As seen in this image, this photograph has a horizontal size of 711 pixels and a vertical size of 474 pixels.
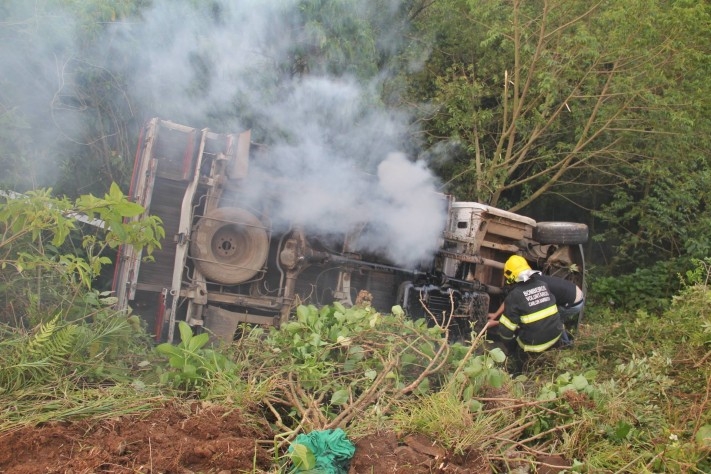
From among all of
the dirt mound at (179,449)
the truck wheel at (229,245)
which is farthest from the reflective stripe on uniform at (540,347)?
the dirt mound at (179,449)

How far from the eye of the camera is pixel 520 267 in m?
6.32

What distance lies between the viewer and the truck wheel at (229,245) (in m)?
6.15

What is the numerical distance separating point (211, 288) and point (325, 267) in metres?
1.26

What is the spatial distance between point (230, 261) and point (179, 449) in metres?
3.50

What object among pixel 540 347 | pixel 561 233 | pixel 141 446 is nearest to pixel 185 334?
pixel 141 446

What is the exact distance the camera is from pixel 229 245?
6336 millimetres

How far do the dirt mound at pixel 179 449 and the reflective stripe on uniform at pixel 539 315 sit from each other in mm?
2871

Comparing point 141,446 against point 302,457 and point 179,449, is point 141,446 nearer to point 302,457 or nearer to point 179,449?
point 179,449

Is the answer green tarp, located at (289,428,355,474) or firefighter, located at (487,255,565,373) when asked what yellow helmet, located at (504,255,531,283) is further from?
green tarp, located at (289,428,355,474)

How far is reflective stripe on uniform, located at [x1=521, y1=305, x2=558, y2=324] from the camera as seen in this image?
231 inches

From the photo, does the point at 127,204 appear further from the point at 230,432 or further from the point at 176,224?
the point at 176,224

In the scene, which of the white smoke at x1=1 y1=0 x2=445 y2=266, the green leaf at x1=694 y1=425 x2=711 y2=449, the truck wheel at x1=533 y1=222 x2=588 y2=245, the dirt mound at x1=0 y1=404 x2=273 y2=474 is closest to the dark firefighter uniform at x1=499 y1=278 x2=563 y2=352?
the white smoke at x1=1 y1=0 x2=445 y2=266

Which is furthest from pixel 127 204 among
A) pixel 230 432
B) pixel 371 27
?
pixel 371 27

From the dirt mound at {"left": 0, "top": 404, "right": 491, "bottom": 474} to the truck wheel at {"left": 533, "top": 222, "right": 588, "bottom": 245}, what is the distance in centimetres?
526
